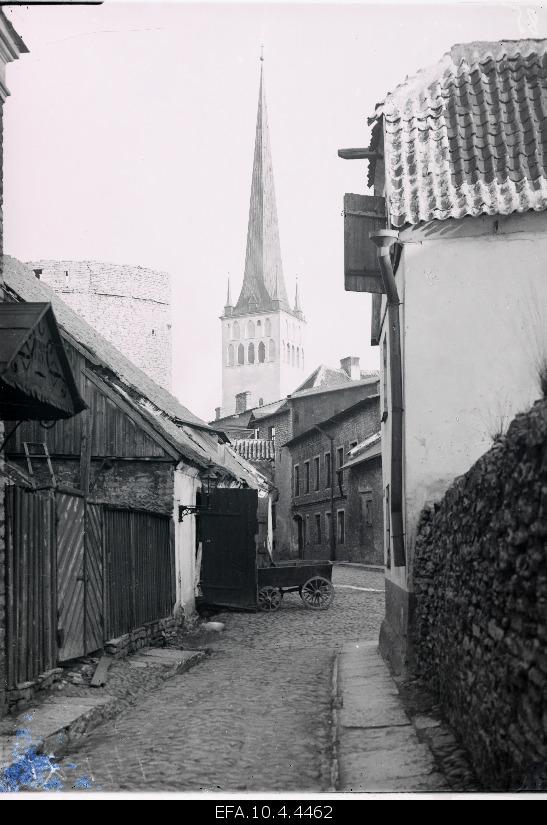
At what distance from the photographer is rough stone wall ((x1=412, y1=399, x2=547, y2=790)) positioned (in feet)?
12.6

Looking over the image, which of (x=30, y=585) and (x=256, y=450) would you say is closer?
(x=30, y=585)

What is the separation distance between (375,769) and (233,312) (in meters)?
105

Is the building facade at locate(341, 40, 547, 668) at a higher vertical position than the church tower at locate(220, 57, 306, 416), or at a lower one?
lower

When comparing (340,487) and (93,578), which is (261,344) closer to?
(340,487)

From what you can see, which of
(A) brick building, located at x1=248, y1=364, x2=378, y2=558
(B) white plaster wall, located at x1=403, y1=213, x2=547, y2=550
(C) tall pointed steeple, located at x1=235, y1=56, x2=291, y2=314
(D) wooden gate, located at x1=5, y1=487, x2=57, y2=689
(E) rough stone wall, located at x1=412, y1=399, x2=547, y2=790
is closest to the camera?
(E) rough stone wall, located at x1=412, y1=399, x2=547, y2=790

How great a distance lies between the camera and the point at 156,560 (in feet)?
42.6

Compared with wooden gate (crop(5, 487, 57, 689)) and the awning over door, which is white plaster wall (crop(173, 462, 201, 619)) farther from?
the awning over door

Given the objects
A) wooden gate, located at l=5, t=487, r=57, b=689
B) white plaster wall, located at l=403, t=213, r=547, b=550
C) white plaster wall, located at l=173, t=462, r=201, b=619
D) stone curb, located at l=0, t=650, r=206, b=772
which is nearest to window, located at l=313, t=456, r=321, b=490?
white plaster wall, located at l=173, t=462, r=201, b=619

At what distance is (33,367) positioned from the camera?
6258mm

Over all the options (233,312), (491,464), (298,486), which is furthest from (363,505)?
(233,312)

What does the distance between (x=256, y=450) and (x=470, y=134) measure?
41384mm

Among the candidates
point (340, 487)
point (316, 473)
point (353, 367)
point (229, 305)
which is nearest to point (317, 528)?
point (316, 473)

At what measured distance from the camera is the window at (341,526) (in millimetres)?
35906

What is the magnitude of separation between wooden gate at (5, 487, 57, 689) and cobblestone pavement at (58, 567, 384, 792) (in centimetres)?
94
